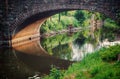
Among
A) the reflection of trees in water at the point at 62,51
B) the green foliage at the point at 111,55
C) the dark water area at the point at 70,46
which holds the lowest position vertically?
the reflection of trees in water at the point at 62,51

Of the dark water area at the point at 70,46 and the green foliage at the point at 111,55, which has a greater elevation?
the green foliage at the point at 111,55

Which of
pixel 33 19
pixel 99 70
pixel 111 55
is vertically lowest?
pixel 99 70

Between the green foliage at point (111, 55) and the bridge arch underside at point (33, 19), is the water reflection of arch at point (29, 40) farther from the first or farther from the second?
the green foliage at point (111, 55)

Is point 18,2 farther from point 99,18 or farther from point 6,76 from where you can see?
point 99,18

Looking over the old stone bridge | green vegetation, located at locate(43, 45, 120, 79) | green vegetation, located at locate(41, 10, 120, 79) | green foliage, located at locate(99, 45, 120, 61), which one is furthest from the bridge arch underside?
green foliage, located at locate(99, 45, 120, 61)

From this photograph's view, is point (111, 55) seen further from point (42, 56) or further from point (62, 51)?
point (62, 51)

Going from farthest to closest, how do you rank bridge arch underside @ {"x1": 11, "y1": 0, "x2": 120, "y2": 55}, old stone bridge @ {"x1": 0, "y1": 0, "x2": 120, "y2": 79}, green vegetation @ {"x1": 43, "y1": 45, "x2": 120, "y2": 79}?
bridge arch underside @ {"x1": 11, "y1": 0, "x2": 120, "y2": 55} < old stone bridge @ {"x1": 0, "y1": 0, "x2": 120, "y2": 79} < green vegetation @ {"x1": 43, "y1": 45, "x2": 120, "y2": 79}

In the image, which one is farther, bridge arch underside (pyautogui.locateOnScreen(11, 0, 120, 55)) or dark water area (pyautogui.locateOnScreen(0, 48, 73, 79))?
bridge arch underside (pyautogui.locateOnScreen(11, 0, 120, 55))

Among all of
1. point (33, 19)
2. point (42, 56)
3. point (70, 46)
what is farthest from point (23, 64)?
point (70, 46)

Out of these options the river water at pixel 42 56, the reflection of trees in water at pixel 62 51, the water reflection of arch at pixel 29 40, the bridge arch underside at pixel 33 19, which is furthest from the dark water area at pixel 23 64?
the bridge arch underside at pixel 33 19

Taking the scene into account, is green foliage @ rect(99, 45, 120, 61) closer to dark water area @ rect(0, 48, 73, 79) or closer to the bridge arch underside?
dark water area @ rect(0, 48, 73, 79)

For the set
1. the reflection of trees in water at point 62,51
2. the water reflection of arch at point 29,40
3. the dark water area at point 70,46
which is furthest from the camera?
the water reflection of arch at point 29,40

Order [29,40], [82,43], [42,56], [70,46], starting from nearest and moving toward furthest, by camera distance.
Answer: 1. [42,56]
2. [70,46]
3. [29,40]
4. [82,43]

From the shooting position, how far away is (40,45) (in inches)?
1257
